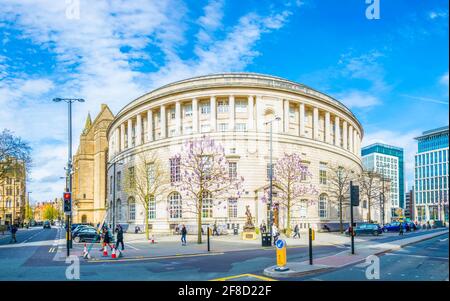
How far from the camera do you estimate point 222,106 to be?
61594 mm

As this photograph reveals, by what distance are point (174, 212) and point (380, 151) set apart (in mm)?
81142

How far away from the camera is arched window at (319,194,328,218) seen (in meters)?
63.7

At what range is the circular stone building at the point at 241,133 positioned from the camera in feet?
188

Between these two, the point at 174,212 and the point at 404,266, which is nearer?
the point at 404,266

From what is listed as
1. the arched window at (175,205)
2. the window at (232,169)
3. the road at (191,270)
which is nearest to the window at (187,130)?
the window at (232,169)

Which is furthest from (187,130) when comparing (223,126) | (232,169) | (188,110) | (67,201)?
(67,201)

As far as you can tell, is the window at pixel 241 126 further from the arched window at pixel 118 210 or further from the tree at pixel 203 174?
the arched window at pixel 118 210

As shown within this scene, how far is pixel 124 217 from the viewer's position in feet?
229

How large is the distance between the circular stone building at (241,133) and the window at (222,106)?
0.10 ft

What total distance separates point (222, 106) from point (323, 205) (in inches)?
908

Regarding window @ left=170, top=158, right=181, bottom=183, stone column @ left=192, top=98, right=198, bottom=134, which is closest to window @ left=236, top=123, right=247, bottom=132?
stone column @ left=192, top=98, right=198, bottom=134

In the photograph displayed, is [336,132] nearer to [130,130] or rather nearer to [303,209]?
[303,209]
